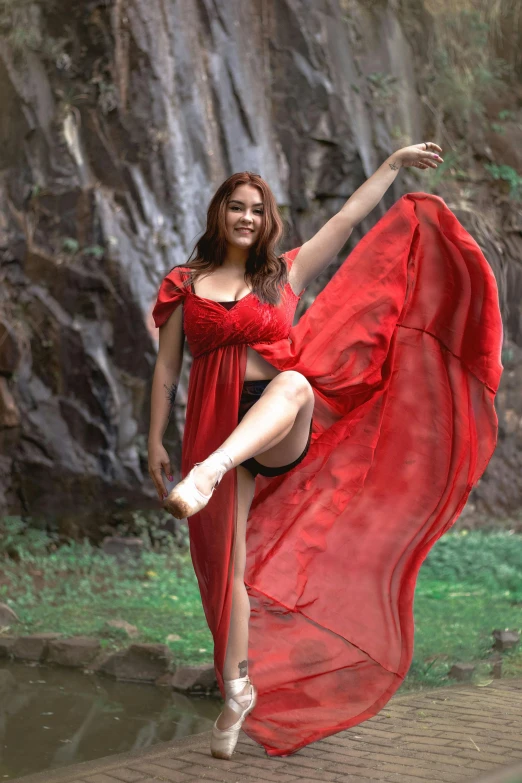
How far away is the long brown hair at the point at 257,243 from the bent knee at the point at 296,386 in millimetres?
323

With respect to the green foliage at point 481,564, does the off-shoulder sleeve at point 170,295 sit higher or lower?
higher

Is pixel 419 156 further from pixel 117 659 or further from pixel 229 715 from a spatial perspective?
pixel 117 659

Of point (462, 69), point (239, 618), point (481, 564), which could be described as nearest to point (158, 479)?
point (239, 618)

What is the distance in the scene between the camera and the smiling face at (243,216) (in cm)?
Answer: 338

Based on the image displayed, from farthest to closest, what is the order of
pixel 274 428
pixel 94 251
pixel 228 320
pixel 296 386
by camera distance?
pixel 94 251 → pixel 228 320 → pixel 296 386 → pixel 274 428

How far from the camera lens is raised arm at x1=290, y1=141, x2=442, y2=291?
11.5 ft

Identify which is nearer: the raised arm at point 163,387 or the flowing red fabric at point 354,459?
the flowing red fabric at point 354,459

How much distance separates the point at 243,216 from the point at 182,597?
3850 mm

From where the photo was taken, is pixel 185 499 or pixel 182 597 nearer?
pixel 185 499

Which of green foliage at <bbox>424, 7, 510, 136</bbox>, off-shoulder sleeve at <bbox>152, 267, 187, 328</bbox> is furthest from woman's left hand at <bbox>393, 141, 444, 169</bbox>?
green foliage at <bbox>424, 7, 510, 136</bbox>

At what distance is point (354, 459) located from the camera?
363 cm

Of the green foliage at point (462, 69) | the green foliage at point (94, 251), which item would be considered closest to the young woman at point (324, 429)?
the green foliage at point (94, 251)

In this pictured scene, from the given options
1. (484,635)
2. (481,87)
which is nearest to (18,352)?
(484,635)

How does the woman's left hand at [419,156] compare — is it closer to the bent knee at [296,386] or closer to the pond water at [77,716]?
the bent knee at [296,386]
